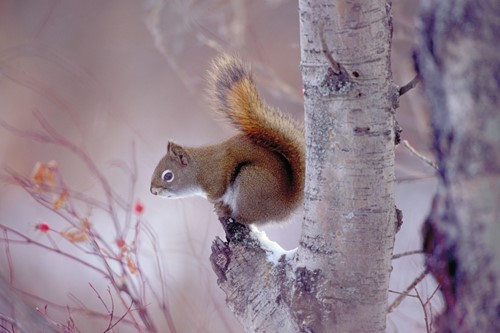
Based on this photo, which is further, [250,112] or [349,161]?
[250,112]

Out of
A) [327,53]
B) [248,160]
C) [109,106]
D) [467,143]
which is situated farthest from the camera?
[109,106]

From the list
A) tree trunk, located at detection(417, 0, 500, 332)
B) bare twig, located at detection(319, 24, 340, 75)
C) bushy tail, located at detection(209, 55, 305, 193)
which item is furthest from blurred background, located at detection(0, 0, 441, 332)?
tree trunk, located at detection(417, 0, 500, 332)

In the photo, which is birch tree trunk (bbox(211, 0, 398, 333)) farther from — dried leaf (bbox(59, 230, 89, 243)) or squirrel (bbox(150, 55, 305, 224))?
dried leaf (bbox(59, 230, 89, 243))

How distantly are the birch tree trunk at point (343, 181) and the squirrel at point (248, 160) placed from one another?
0.25 metres

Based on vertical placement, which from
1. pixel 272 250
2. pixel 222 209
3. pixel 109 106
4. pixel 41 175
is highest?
pixel 109 106

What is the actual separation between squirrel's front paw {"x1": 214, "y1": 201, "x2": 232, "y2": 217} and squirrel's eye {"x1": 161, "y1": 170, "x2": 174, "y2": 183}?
0.11 m

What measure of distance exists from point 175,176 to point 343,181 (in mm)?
534

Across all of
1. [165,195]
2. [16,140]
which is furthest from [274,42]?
[165,195]

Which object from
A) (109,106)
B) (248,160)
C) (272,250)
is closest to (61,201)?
(248,160)

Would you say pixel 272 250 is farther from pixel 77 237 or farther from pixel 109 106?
pixel 109 106

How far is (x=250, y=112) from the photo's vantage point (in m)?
1.23

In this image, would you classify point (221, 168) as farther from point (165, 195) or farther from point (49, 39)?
point (49, 39)

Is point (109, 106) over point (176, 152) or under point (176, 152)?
over

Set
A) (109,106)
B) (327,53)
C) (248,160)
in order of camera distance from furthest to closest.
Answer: (109,106)
(248,160)
(327,53)
